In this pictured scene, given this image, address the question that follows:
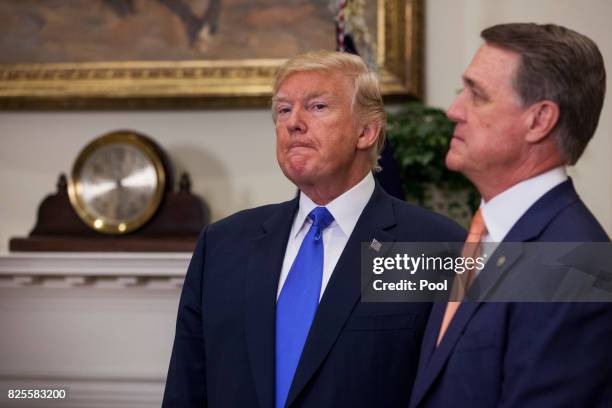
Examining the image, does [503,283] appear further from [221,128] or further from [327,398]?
[221,128]

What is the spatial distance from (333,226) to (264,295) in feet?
0.82

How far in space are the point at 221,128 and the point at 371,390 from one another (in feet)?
9.12

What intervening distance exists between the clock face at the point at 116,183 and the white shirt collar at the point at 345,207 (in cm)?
217

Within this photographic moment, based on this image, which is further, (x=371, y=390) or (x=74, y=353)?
(x=74, y=353)

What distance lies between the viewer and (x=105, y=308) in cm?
426

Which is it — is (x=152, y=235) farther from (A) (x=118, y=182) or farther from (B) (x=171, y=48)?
(B) (x=171, y=48)

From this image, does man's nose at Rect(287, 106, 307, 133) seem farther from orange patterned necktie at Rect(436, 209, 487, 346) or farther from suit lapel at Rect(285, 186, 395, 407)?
orange patterned necktie at Rect(436, 209, 487, 346)

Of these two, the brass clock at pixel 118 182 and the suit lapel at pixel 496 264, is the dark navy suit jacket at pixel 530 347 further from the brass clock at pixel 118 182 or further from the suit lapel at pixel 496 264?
the brass clock at pixel 118 182

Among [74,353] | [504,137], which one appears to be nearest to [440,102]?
[74,353]

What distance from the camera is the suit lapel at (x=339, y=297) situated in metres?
1.84

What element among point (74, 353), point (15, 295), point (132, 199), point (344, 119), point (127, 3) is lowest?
point (74, 353)

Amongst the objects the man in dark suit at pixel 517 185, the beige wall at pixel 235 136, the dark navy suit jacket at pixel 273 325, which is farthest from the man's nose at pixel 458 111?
the beige wall at pixel 235 136

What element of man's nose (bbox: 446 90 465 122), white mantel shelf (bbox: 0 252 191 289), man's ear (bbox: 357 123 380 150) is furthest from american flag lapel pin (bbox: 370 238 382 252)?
white mantel shelf (bbox: 0 252 191 289)

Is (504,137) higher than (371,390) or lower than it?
higher
